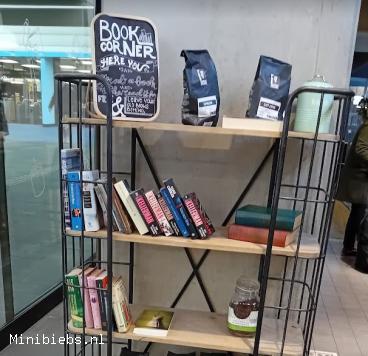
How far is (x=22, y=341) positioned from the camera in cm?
221

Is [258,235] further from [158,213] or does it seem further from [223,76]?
[223,76]

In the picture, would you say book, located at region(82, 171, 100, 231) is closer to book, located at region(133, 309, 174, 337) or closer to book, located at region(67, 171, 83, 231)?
book, located at region(67, 171, 83, 231)

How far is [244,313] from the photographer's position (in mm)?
1347

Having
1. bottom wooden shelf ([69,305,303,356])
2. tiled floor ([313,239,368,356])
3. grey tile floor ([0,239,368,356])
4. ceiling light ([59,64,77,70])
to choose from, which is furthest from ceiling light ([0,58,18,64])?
tiled floor ([313,239,368,356])

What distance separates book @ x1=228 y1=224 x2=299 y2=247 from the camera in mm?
1247

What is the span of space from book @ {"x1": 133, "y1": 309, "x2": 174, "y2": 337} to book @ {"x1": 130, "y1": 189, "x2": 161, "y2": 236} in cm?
41

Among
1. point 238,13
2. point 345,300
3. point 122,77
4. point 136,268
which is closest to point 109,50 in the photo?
point 122,77

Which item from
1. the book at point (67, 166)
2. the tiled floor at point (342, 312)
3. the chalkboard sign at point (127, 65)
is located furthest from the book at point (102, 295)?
the tiled floor at point (342, 312)

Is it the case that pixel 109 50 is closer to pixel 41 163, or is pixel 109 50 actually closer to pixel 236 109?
pixel 236 109

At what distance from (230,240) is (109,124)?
0.61 m

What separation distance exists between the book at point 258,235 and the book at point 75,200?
22.4 inches

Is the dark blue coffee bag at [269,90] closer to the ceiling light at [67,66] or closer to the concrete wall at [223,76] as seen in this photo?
the concrete wall at [223,76]

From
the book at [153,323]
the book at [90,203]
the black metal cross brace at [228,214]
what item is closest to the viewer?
the book at [90,203]

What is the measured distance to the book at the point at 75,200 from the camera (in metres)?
1.26
